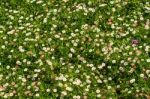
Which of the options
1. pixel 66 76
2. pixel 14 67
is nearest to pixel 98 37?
pixel 66 76

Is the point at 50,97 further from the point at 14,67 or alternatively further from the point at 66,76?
the point at 14,67

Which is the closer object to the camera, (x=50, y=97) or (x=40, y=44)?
(x=50, y=97)

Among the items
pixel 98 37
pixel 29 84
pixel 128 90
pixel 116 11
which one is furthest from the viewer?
pixel 116 11

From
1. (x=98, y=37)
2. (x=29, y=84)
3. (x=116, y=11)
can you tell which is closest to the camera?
(x=29, y=84)

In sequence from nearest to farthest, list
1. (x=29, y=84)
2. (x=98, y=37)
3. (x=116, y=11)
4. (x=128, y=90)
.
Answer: (x=128, y=90)
(x=29, y=84)
(x=98, y=37)
(x=116, y=11)


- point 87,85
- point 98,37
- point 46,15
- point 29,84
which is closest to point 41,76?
point 29,84

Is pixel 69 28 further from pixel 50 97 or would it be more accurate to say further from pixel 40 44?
pixel 50 97
